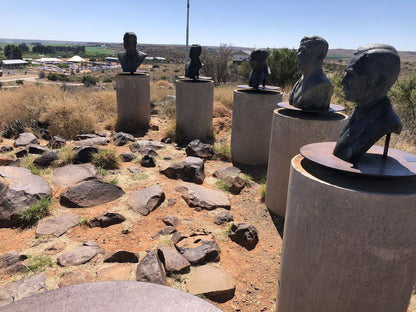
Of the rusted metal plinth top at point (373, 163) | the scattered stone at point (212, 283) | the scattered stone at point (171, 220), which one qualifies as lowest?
the scattered stone at point (212, 283)

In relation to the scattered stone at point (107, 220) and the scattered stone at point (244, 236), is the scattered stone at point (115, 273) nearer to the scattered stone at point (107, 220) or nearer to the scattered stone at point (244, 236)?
the scattered stone at point (107, 220)

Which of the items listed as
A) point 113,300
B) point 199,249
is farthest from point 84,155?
point 113,300

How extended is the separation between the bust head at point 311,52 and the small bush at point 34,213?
11.8 feet

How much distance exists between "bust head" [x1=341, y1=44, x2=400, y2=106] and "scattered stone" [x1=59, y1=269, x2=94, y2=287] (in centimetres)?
268

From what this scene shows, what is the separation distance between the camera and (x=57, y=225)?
148 inches

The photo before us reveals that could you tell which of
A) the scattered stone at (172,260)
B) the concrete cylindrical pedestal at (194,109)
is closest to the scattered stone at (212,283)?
the scattered stone at (172,260)

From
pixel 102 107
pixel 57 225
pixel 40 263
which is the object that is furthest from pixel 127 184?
pixel 102 107

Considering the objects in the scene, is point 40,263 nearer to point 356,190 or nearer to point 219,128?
point 356,190

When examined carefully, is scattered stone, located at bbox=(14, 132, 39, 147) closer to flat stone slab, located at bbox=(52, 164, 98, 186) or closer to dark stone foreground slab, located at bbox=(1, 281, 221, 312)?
flat stone slab, located at bbox=(52, 164, 98, 186)

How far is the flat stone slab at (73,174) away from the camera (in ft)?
15.6

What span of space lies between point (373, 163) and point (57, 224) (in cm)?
339

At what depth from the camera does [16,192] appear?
13.0 feet

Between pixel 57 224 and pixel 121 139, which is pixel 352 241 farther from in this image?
pixel 121 139

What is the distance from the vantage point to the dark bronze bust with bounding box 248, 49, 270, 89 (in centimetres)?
602
